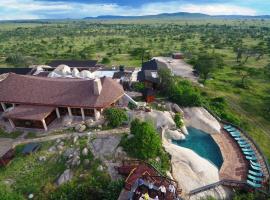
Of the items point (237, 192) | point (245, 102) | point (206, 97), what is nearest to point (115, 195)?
point (237, 192)

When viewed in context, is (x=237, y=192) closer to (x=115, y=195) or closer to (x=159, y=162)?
(x=159, y=162)

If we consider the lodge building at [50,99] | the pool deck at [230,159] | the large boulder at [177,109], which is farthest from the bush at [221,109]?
the lodge building at [50,99]

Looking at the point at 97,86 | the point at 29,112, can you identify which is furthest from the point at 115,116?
the point at 29,112

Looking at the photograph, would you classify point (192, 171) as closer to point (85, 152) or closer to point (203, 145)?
point (203, 145)

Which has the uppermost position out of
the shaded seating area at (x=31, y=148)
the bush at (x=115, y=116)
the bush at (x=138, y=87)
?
the bush at (x=115, y=116)

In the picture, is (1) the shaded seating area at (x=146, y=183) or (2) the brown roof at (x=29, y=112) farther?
(2) the brown roof at (x=29, y=112)

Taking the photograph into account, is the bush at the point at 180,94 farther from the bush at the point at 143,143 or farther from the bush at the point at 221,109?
the bush at the point at 143,143

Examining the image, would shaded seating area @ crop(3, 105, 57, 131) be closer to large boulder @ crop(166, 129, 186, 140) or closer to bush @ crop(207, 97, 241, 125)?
large boulder @ crop(166, 129, 186, 140)
